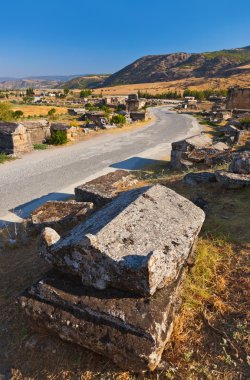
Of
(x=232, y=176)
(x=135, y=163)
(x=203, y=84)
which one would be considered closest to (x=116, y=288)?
(x=232, y=176)

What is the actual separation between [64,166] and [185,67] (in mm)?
161802

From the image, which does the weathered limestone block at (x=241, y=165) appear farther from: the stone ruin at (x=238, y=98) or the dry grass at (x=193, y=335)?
the stone ruin at (x=238, y=98)

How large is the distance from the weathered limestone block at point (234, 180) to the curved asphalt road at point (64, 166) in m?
4.77

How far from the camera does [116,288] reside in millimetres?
2916

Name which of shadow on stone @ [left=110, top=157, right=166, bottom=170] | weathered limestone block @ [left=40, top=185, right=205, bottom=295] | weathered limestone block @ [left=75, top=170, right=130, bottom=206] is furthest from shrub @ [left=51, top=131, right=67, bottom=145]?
weathered limestone block @ [left=40, top=185, right=205, bottom=295]

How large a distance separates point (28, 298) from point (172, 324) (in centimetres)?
152

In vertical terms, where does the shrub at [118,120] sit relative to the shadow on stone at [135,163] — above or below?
above

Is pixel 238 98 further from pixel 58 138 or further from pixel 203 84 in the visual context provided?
pixel 203 84

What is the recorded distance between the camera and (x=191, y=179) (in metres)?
7.35

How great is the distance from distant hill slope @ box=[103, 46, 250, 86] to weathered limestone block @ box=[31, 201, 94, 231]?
12059 cm

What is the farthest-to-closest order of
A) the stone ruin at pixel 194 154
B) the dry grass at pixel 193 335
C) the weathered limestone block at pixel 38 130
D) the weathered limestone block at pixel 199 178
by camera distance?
the weathered limestone block at pixel 38 130 < the stone ruin at pixel 194 154 < the weathered limestone block at pixel 199 178 < the dry grass at pixel 193 335

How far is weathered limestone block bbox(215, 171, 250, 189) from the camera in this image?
6254 millimetres

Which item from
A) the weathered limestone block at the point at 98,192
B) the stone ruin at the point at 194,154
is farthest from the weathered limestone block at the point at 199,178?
the stone ruin at the point at 194,154

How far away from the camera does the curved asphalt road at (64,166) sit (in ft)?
28.7
